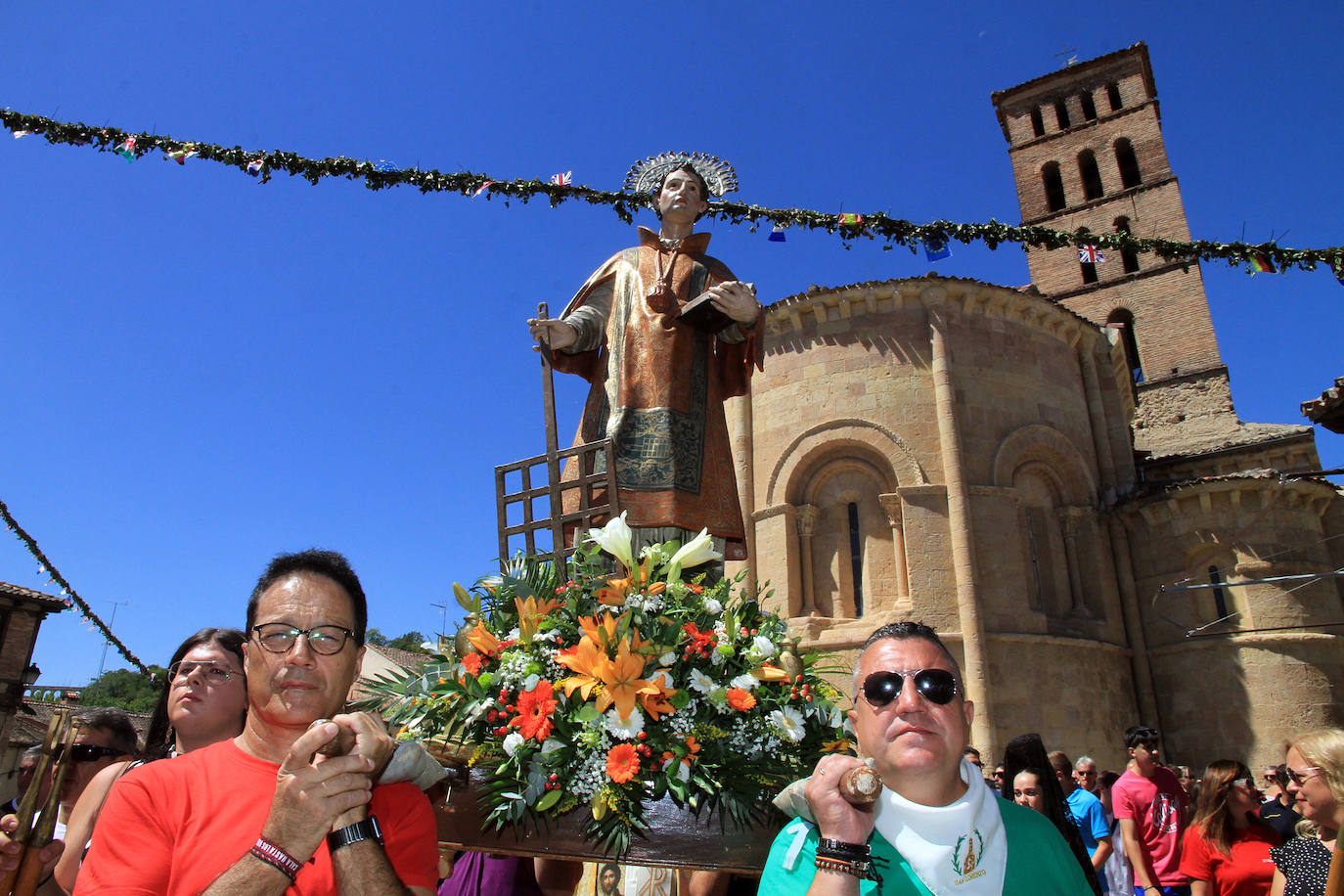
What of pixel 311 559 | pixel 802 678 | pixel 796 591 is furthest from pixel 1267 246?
pixel 796 591

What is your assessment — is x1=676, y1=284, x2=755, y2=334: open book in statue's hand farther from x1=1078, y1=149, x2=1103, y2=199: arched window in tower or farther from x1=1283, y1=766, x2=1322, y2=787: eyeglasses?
x1=1078, y1=149, x2=1103, y2=199: arched window in tower

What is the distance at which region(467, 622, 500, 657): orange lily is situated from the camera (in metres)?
3.47

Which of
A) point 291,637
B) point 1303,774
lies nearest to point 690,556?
point 291,637

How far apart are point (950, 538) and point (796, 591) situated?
3.46 meters

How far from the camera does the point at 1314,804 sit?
3.75m

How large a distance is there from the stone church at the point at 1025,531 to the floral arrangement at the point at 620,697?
15006 millimetres

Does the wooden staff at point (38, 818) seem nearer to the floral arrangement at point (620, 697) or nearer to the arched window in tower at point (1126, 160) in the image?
the floral arrangement at point (620, 697)

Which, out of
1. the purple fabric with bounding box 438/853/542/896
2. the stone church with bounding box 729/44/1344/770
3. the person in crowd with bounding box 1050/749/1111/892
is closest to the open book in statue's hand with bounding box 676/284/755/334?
the purple fabric with bounding box 438/853/542/896

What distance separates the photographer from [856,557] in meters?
19.5

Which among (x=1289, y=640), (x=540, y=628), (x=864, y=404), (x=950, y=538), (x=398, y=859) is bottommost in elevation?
(x=398, y=859)

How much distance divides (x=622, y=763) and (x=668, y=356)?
2.90m

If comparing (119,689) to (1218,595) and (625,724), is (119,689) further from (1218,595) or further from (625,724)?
(625,724)

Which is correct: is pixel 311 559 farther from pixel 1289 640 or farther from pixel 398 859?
pixel 1289 640

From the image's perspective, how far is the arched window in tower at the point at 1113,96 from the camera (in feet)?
130
